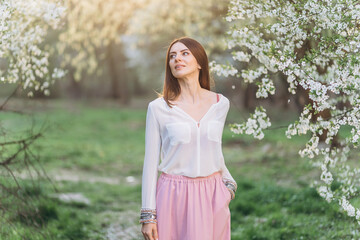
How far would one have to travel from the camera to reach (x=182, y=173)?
3.02 m

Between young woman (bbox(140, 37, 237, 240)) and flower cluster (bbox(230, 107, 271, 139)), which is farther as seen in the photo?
flower cluster (bbox(230, 107, 271, 139))

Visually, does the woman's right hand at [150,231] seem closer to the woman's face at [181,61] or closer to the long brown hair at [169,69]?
the long brown hair at [169,69]

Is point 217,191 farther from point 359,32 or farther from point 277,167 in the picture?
point 277,167

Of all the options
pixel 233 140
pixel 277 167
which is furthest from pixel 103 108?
pixel 277 167

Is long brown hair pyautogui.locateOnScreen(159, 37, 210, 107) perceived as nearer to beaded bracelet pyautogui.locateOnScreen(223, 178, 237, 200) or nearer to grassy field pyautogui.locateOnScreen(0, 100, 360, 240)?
beaded bracelet pyautogui.locateOnScreen(223, 178, 237, 200)

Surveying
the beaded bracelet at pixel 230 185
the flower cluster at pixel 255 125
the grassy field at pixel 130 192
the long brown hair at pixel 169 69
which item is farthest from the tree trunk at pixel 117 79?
the beaded bracelet at pixel 230 185

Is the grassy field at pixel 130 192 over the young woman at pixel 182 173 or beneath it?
beneath

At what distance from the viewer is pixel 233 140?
1439 centimetres

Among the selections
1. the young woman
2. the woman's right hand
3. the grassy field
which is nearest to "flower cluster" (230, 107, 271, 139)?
the young woman

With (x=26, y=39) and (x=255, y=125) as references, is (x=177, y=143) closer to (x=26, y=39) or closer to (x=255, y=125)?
(x=255, y=125)

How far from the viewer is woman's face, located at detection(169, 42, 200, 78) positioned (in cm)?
311

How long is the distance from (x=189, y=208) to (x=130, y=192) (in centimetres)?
589

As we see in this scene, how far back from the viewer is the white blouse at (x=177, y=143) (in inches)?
118

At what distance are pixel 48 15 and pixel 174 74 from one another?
2.51 meters
